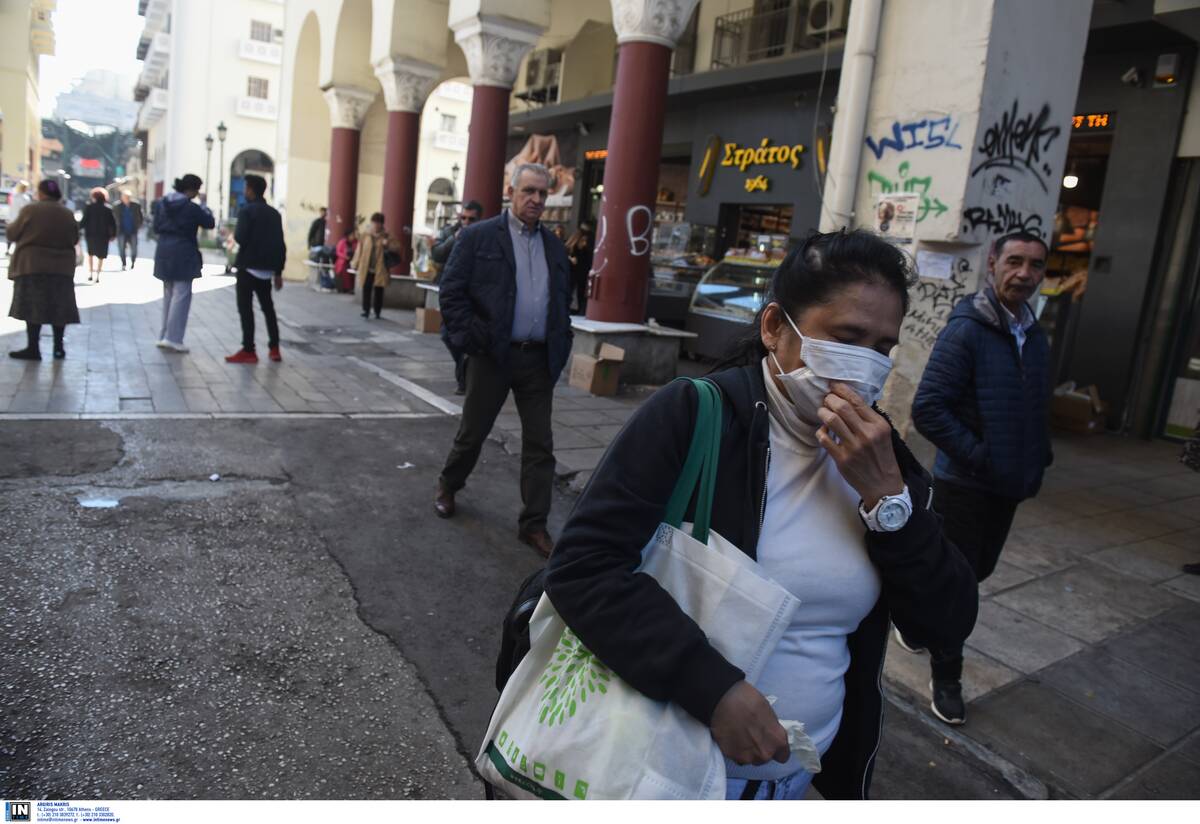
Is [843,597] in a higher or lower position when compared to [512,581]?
higher

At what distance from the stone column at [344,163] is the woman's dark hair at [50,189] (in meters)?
10.2

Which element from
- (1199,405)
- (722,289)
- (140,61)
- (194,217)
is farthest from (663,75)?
(140,61)

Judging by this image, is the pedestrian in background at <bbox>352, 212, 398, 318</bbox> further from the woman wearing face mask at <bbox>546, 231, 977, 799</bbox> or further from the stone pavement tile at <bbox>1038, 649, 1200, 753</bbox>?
the woman wearing face mask at <bbox>546, 231, 977, 799</bbox>

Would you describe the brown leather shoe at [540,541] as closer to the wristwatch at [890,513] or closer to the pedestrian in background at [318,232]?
the wristwatch at [890,513]

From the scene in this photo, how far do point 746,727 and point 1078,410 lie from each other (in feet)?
32.0

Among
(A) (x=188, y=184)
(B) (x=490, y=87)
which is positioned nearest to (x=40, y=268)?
(A) (x=188, y=184)

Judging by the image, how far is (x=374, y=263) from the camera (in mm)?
14422

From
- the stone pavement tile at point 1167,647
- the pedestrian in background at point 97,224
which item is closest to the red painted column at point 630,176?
the stone pavement tile at point 1167,647

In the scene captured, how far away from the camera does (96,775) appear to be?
2566 mm

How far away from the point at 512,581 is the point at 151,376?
17.9ft

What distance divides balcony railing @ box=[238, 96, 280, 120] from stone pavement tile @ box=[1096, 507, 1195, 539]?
42674 mm

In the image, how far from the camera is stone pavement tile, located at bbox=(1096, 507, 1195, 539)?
6.21 m

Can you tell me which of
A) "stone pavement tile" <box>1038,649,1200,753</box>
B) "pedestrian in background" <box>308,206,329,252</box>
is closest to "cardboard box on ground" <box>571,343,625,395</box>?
"stone pavement tile" <box>1038,649,1200,753</box>
